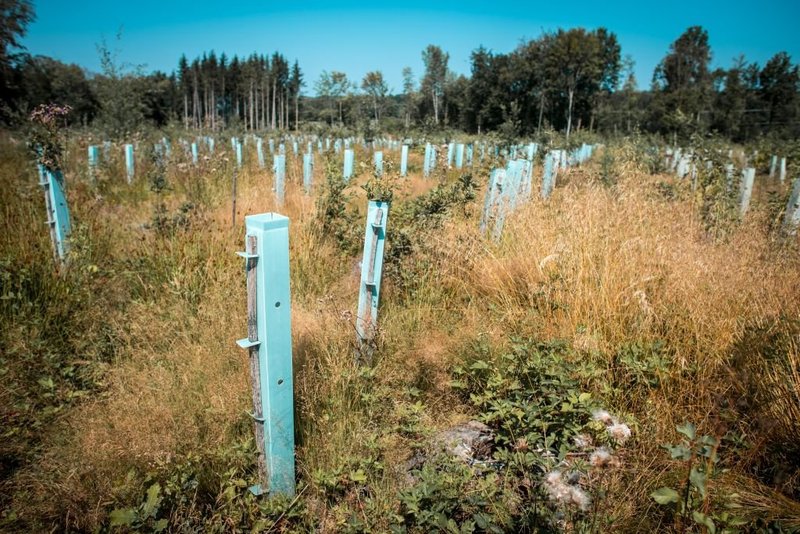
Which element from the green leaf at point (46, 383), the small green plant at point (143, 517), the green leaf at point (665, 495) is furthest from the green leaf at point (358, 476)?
the green leaf at point (46, 383)

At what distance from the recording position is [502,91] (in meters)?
56.6

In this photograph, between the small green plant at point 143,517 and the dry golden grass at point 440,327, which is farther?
the dry golden grass at point 440,327

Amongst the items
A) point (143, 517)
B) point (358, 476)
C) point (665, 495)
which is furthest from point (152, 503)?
point (665, 495)

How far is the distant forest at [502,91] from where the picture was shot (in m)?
33.3

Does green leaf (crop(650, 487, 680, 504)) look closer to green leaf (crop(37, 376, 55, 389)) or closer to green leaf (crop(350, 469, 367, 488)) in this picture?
green leaf (crop(350, 469, 367, 488))

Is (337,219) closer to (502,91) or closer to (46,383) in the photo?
(46,383)

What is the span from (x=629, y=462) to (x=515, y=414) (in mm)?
568

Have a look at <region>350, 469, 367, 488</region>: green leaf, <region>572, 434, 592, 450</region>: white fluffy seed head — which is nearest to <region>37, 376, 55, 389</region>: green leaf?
<region>350, 469, 367, 488</region>: green leaf

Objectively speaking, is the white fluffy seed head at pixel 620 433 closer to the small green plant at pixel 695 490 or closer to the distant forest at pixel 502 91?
the small green plant at pixel 695 490

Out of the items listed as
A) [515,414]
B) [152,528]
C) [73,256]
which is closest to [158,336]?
[73,256]

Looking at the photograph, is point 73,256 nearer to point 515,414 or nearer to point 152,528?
point 152,528

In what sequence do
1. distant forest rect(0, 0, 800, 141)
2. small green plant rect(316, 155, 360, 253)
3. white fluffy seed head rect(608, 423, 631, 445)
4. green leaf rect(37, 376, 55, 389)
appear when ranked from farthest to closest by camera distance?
distant forest rect(0, 0, 800, 141) → small green plant rect(316, 155, 360, 253) → green leaf rect(37, 376, 55, 389) → white fluffy seed head rect(608, 423, 631, 445)

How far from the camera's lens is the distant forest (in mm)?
33281

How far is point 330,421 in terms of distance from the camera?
2.27 metres
